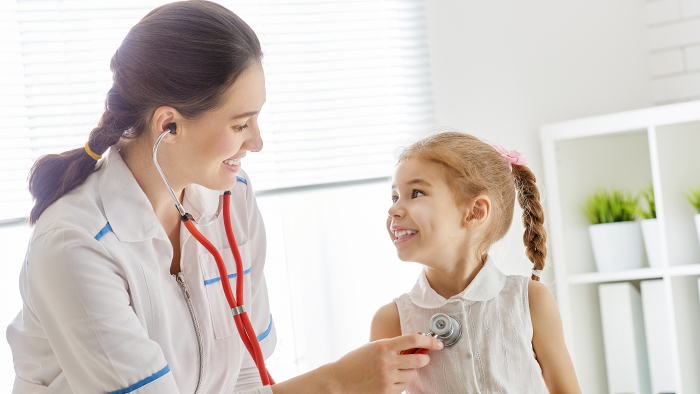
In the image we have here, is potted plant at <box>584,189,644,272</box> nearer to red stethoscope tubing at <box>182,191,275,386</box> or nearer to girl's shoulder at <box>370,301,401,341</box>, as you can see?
girl's shoulder at <box>370,301,401,341</box>

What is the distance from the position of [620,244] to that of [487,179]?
3.76 ft

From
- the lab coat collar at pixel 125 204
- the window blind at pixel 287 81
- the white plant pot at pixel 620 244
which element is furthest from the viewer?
the white plant pot at pixel 620 244

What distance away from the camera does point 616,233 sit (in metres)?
2.37

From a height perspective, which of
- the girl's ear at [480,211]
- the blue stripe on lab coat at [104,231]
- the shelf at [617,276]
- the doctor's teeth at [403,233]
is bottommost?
the shelf at [617,276]

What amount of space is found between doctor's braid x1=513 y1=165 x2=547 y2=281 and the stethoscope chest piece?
333 mm

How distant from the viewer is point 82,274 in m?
1.13

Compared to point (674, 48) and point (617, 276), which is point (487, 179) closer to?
point (617, 276)

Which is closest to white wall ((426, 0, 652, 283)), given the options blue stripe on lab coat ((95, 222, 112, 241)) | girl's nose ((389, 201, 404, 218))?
girl's nose ((389, 201, 404, 218))

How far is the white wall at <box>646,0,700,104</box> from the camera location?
2.68 m

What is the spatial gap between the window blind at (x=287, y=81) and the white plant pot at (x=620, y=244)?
0.76 meters

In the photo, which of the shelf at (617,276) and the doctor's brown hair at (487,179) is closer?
the doctor's brown hair at (487,179)

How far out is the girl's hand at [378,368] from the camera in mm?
1194

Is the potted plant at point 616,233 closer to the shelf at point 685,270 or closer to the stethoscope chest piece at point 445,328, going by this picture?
the shelf at point 685,270

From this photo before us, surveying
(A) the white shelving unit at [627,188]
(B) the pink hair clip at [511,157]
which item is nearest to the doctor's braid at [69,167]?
(B) the pink hair clip at [511,157]
